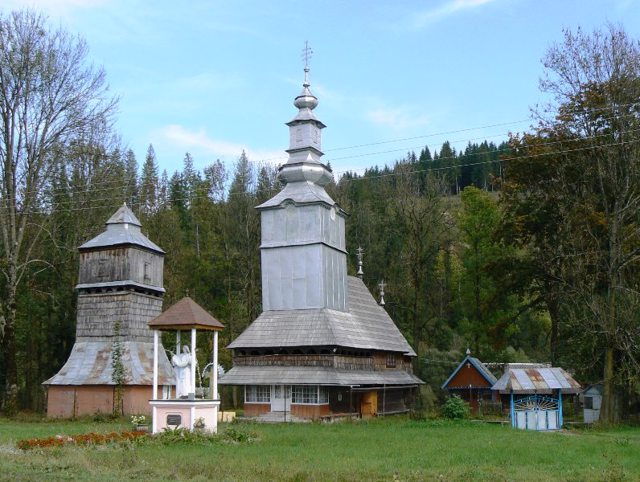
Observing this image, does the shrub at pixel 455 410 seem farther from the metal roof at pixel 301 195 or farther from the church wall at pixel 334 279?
the metal roof at pixel 301 195

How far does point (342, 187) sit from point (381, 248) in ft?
17.3

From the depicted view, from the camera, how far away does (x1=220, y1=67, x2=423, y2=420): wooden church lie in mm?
33469

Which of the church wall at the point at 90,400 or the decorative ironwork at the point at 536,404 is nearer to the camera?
the decorative ironwork at the point at 536,404

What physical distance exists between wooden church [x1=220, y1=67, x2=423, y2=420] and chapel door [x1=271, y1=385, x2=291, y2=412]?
0.04 meters

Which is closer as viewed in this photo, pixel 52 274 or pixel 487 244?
pixel 52 274

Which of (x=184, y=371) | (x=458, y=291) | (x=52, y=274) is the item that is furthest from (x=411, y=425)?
(x=458, y=291)

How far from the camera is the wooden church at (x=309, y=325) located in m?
33.5

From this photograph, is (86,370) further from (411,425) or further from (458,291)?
(458,291)

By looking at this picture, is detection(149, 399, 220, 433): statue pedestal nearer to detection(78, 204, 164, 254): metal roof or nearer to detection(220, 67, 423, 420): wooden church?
detection(220, 67, 423, 420): wooden church

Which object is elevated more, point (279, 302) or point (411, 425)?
point (279, 302)

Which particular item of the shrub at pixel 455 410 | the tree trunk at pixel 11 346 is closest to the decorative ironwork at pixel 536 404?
the shrub at pixel 455 410

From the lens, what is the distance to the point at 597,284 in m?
33.0

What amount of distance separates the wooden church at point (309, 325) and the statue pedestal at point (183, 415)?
9.67 metres

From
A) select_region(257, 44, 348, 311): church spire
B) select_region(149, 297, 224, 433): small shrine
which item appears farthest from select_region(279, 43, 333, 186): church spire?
select_region(149, 297, 224, 433): small shrine
